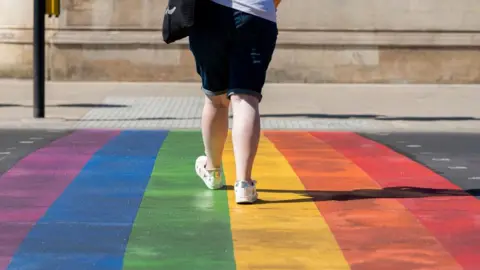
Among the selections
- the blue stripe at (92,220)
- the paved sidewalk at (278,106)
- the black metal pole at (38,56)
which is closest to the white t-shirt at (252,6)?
the blue stripe at (92,220)

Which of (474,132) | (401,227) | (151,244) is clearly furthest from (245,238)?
(474,132)

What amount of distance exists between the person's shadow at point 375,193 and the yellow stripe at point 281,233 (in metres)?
0.07

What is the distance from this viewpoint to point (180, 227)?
561 centimetres

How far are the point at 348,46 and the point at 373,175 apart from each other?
1288 centimetres

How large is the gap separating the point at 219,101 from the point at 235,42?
50cm

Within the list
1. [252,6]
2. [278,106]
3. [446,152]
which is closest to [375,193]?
[252,6]

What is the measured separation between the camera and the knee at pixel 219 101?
6629mm

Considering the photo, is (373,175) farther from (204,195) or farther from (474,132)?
(474,132)

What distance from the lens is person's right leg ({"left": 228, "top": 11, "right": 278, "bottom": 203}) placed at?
6.30 m

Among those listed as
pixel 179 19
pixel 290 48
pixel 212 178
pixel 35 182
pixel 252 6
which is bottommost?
pixel 290 48

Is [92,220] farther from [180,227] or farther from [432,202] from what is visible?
[432,202]

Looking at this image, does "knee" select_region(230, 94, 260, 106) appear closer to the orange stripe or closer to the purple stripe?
the orange stripe

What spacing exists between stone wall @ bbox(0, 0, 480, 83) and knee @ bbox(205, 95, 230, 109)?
45.2ft

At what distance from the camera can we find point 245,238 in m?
5.34
